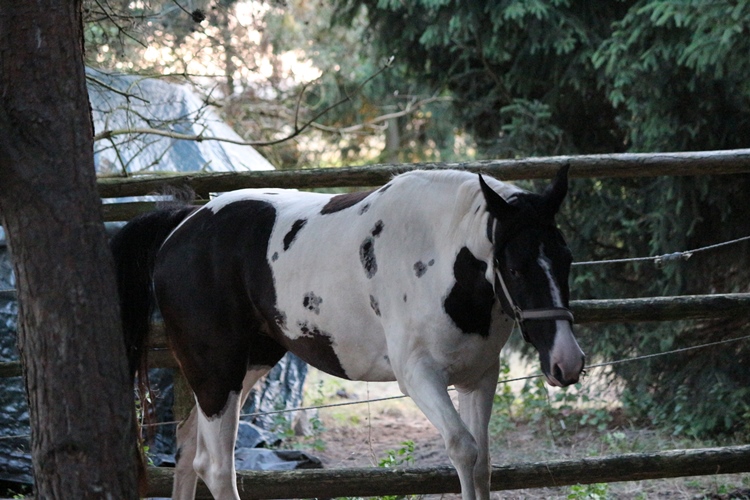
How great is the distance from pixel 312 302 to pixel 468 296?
661mm

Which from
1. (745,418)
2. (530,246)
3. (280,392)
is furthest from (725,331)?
(530,246)

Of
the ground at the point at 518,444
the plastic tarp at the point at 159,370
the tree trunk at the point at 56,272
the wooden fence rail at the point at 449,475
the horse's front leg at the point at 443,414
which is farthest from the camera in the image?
the plastic tarp at the point at 159,370

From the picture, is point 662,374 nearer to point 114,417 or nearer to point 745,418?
point 745,418

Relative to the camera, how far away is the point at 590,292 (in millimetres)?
6707

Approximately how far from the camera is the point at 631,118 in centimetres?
647

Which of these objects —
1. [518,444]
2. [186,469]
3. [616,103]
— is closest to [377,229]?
[186,469]

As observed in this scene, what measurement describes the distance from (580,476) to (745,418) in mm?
2557

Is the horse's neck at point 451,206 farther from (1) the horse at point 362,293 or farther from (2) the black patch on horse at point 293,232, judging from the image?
(2) the black patch on horse at point 293,232

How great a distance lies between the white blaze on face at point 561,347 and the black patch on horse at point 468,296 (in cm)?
26

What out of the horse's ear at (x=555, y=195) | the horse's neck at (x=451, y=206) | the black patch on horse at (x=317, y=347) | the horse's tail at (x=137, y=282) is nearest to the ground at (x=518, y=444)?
the black patch on horse at (x=317, y=347)

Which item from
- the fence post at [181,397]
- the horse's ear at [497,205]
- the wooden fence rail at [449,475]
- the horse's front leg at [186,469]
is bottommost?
the wooden fence rail at [449,475]

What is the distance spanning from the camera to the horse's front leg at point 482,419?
10.1 ft

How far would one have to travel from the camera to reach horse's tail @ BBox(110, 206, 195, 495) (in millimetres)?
3584

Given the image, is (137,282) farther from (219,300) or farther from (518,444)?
(518,444)
